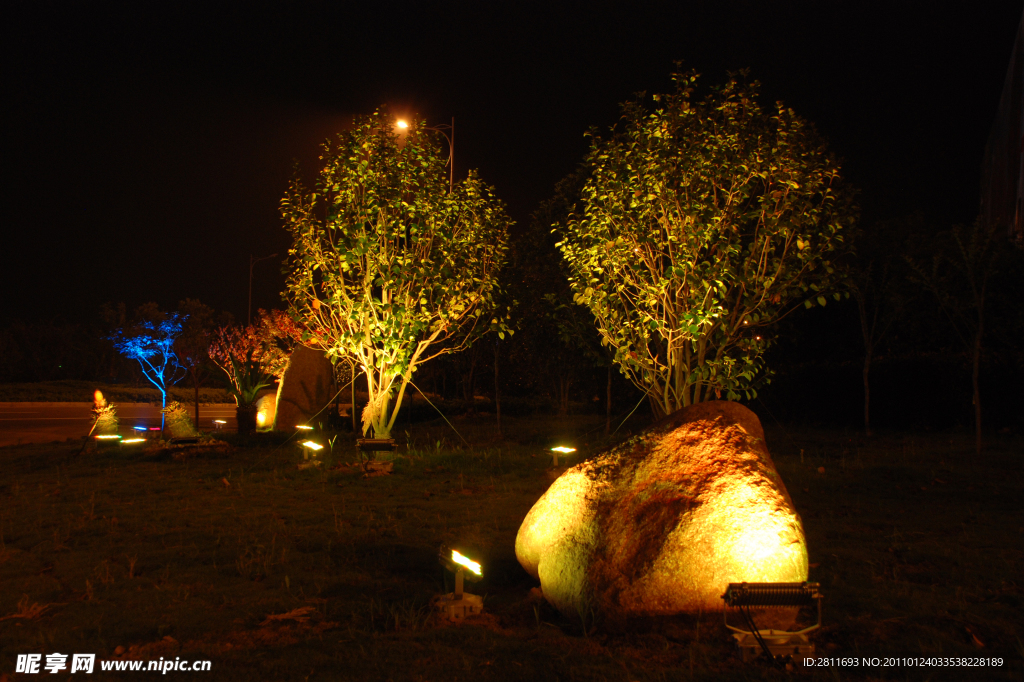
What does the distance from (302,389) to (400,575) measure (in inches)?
515

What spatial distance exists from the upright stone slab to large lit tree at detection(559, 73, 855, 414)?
30.1ft

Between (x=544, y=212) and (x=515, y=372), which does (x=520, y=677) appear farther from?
(x=515, y=372)

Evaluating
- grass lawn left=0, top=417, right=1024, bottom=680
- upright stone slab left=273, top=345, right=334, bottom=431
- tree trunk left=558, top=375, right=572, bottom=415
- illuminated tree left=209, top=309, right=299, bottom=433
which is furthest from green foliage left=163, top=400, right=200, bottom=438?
tree trunk left=558, top=375, right=572, bottom=415

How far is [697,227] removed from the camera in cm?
1013

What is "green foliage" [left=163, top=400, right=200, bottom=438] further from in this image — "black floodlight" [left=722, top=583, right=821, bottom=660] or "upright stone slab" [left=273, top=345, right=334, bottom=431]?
"black floodlight" [left=722, top=583, right=821, bottom=660]

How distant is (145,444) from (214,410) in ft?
64.0

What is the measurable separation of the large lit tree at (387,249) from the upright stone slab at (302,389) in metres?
4.99

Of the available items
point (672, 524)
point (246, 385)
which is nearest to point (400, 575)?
point (672, 524)

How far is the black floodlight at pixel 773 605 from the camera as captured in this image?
3.54 metres

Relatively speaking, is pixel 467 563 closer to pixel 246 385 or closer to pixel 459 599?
pixel 459 599

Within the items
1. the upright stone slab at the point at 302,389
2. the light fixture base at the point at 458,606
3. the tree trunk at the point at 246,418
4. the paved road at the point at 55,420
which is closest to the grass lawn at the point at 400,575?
the light fixture base at the point at 458,606

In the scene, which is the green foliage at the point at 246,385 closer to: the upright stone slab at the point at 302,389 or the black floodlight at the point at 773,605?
the upright stone slab at the point at 302,389

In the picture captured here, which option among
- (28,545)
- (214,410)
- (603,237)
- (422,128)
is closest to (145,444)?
(28,545)

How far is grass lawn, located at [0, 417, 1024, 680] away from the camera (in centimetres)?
365
